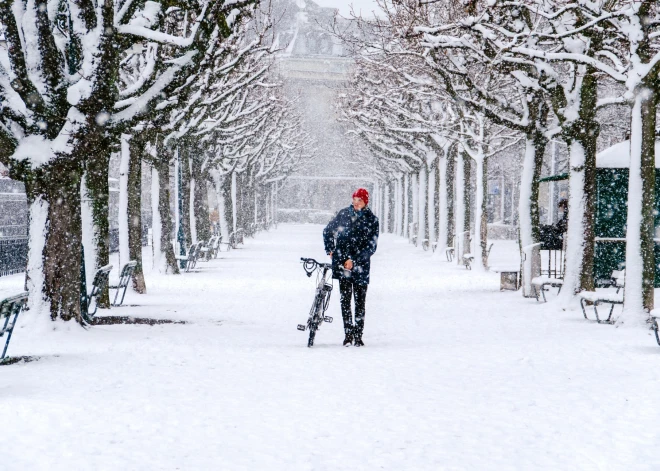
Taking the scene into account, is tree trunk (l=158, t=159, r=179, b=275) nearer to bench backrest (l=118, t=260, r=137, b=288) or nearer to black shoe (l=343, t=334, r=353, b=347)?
bench backrest (l=118, t=260, r=137, b=288)

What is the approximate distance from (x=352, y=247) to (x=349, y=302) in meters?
0.65

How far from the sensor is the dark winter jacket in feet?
34.6

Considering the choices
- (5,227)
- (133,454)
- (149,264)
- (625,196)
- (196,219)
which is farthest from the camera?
(5,227)

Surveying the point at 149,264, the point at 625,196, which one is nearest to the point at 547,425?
the point at 625,196

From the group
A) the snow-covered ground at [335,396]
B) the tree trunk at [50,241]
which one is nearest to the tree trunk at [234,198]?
the snow-covered ground at [335,396]

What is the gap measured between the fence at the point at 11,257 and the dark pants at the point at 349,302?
15.2m

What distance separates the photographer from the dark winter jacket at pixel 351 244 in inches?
415

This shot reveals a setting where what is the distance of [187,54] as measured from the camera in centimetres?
1155

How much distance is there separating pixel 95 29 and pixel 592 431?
7.48 metres

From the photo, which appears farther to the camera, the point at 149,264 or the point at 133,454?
the point at 149,264

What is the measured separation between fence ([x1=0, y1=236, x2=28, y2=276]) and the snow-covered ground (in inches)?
434

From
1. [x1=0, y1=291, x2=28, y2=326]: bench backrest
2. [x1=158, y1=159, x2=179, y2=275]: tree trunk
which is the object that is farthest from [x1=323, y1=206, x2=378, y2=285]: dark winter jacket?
[x1=158, y1=159, x2=179, y2=275]: tree trunk

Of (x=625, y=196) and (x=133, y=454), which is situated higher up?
(x=625, y=196)

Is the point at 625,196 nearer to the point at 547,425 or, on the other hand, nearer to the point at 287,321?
the point at 287,321
